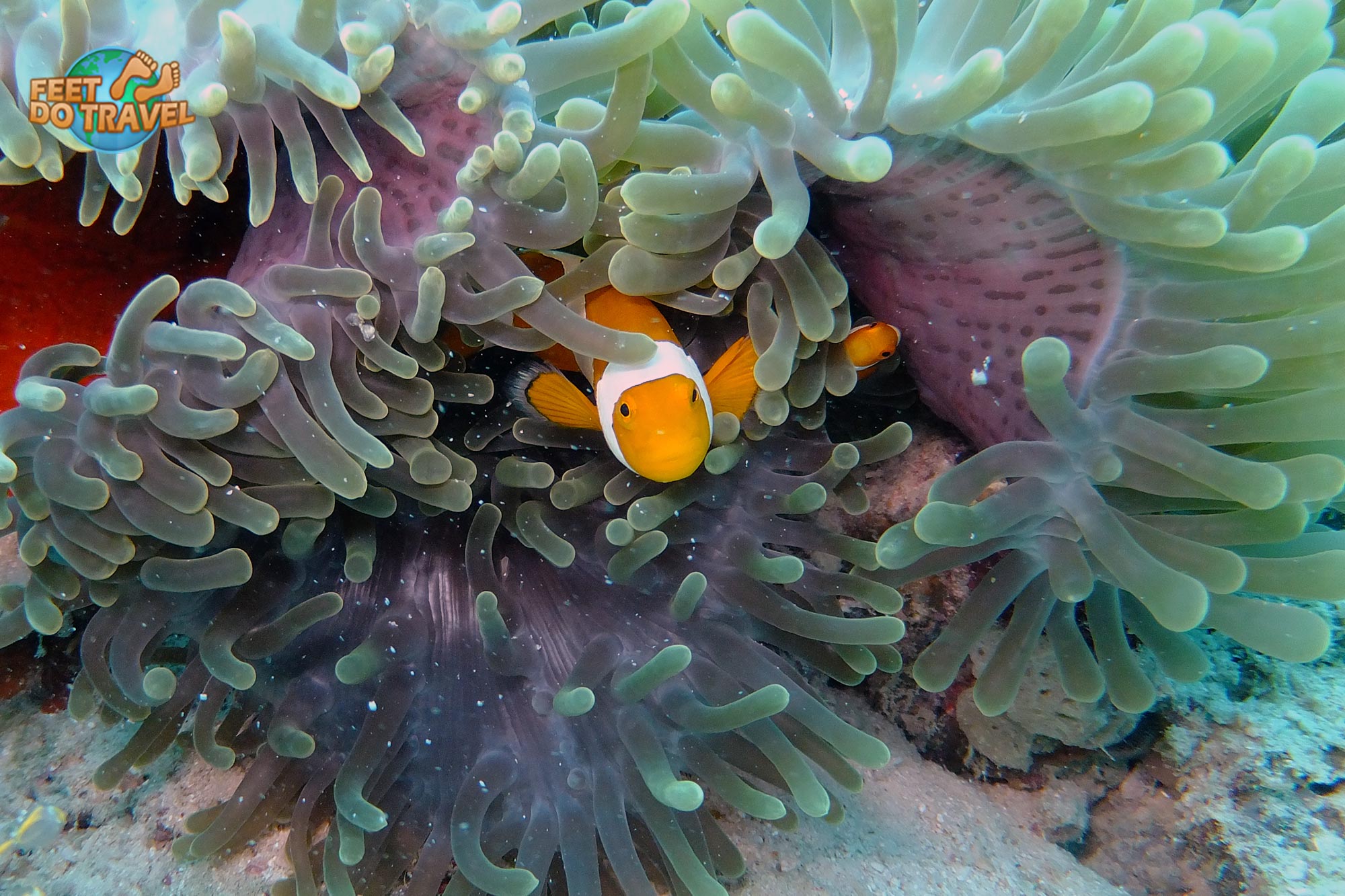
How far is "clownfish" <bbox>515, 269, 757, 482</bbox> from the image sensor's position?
1.64m

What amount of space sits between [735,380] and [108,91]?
4.32 ft

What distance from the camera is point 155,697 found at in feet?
5.32

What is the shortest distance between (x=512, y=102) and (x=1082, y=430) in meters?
1.27

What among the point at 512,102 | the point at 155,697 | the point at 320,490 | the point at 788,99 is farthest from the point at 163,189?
the point at 788,99

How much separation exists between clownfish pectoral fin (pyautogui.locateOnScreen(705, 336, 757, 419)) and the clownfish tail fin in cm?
29

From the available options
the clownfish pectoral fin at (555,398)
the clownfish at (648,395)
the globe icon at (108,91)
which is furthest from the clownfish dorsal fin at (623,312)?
the globe icon at (108,91)

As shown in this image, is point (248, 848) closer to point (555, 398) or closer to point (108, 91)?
point (555, 398)

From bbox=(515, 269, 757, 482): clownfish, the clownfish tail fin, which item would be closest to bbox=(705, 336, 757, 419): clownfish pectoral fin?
bbox=(515, 269, 757, 482): clownfish

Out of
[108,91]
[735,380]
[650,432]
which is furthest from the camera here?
[735,380]

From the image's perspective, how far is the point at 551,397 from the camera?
1.79 m

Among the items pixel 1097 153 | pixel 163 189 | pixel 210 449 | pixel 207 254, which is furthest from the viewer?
pixel 207 254

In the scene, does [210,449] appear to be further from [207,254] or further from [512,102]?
[512,102]

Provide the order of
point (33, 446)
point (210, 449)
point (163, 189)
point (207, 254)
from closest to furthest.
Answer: point (33, 446), point (210, 449), point (163, 189), point (207, 254)

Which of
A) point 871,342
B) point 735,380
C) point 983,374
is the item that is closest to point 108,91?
point 735,380
